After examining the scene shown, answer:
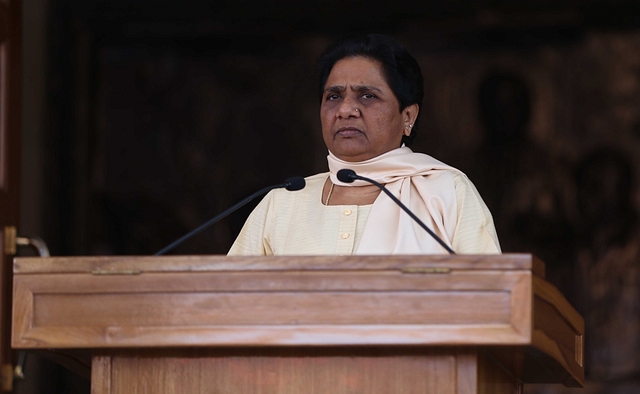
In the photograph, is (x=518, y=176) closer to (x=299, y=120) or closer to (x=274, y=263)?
(x=299, y=120)

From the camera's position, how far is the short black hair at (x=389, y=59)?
127 inches

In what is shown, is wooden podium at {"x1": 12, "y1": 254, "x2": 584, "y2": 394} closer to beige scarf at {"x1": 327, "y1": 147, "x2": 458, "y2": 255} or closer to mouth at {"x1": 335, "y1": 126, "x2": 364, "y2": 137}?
beige scarf at {"x1": 327, "y1": 147, "x2": 458, "y2": 255}

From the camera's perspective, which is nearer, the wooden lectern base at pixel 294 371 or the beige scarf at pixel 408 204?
the wooden lectern base at pixel 294 371

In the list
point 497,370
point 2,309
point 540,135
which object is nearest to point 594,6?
point 540,135

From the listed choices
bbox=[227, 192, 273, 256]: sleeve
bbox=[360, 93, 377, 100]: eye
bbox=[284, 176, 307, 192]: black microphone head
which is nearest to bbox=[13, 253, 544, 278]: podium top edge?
Answer: bbox=[284, 176, 307, 192]: black microphone head

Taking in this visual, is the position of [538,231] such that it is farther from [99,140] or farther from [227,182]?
[99,140]

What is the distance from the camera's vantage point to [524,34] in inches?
270

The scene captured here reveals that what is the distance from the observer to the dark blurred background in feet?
21.9

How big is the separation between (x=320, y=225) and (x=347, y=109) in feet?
1.20

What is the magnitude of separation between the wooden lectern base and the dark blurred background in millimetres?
4293

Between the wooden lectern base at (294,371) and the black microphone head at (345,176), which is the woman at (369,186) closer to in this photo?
the black microphone head at (345,176)

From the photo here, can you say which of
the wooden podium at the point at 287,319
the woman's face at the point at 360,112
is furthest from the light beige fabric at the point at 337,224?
the wooden podium at the point at 287,319

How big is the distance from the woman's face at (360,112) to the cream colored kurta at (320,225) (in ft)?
0.65

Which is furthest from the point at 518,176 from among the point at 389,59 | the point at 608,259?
the point at 389,59
